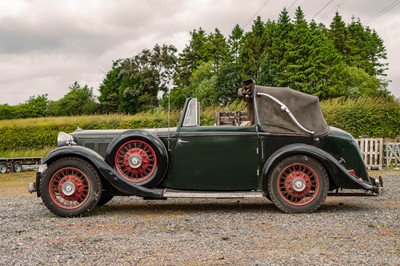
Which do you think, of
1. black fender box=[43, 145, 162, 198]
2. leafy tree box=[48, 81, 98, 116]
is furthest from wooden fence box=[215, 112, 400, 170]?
leafy tree box=[48, 81, 98, 116]

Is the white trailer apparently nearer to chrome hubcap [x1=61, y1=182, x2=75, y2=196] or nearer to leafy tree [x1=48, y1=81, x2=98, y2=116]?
chrome hubcap [x1=61, y1=182, x2=75, y2=196]

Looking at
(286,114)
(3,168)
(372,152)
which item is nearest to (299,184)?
(286,114)

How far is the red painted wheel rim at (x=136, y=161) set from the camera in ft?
24.9

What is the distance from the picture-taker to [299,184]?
750 cm

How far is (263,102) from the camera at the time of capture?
7973mm

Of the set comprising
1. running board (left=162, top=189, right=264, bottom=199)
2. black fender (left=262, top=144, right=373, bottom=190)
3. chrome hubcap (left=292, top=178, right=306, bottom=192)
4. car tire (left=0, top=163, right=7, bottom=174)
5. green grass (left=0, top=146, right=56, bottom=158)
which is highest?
black fender (left=262, top=144, right=373, bottom=190)

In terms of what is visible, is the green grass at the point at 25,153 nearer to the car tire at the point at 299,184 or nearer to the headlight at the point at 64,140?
the headlight at the point at 64,140

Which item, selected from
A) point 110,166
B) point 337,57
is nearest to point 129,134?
point 110,166

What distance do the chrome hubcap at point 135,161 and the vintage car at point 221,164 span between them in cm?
1

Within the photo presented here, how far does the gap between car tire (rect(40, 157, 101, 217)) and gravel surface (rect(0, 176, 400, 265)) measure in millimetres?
213

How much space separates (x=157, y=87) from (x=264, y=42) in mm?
15266

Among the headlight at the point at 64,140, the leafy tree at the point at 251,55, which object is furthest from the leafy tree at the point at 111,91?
the headlight at the point at 64,140

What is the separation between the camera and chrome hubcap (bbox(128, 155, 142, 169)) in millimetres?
7602

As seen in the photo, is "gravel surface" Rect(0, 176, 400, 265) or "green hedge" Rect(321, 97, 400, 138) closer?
"gravel surface" Rect(0, 176, 400, 265)
